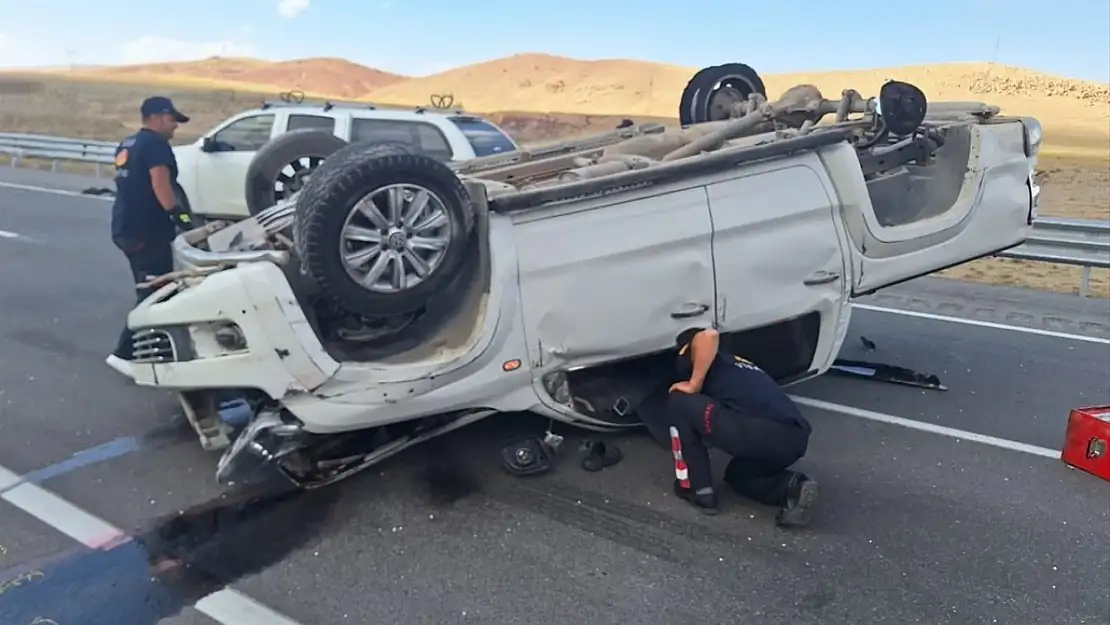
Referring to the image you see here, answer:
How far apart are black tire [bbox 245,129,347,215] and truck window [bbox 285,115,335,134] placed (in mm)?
4223

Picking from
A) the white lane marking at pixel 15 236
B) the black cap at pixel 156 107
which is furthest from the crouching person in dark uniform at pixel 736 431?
the white lane marking at pixel 15 236

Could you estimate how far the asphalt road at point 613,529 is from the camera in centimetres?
333

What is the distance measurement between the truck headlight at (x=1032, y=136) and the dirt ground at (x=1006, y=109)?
14.1ft

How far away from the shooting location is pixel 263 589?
11.1 ft

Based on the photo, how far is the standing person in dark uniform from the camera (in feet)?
18.3

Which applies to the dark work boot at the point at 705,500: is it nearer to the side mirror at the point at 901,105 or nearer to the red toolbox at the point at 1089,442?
the red toolbox at the point at 1089,442

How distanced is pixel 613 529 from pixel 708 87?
362cm

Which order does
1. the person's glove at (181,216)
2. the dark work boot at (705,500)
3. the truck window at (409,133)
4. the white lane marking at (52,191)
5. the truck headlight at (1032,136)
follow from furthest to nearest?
the white lane marking at (52,191)
the truck window at (409,133)
the person's glove at (181,216)
the truck headlight at (1032,136)
the dark work boot at (705,500)

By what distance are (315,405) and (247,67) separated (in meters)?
121

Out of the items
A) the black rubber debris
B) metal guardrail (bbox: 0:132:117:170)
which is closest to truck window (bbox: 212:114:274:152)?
metal guardrail (bbox: 0:132:117:170)

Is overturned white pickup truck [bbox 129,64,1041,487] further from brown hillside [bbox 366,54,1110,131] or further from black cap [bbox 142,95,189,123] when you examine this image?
brown hillside [bbox 366,54,1110,131]

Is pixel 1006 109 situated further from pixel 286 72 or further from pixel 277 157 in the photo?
pixel 286 72

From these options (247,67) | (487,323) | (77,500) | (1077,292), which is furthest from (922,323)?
(247,67)

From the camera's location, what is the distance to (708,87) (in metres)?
6.40
